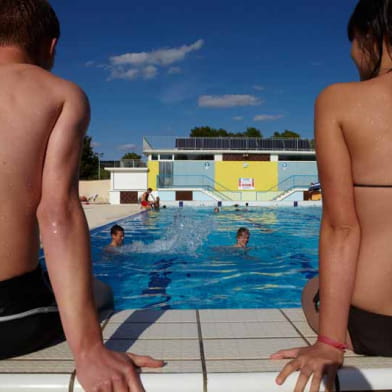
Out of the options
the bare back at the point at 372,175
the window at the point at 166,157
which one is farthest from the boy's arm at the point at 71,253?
the window at the point at 166,157

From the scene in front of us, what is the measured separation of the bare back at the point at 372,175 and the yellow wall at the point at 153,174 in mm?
26356

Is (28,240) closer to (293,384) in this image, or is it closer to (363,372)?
(293,384)

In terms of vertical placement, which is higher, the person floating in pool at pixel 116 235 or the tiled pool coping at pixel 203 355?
the tiled pool coping at pixel 203 355

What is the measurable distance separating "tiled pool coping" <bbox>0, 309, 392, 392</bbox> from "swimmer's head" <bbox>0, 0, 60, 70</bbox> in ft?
3.61

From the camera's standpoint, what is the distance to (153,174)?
27.5 meters

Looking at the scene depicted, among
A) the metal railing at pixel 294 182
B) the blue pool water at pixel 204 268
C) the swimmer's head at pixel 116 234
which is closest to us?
the blue pool water at pixel 204 268

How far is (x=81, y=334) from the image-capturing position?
3.74ft

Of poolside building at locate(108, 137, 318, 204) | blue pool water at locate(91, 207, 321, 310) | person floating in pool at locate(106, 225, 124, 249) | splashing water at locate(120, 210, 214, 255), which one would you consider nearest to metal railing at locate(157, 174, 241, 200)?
poolside building at locate(108, 137, 318, 204)

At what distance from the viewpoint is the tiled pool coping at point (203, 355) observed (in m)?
1.21

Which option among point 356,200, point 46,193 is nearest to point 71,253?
point 46,193

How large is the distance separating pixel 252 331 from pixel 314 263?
234 inches

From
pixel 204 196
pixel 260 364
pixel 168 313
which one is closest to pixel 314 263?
pixel 168 313

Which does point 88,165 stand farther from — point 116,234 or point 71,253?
point 71,253

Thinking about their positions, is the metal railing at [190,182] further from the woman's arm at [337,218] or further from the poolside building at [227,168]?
the woman's arm at [337,218]
